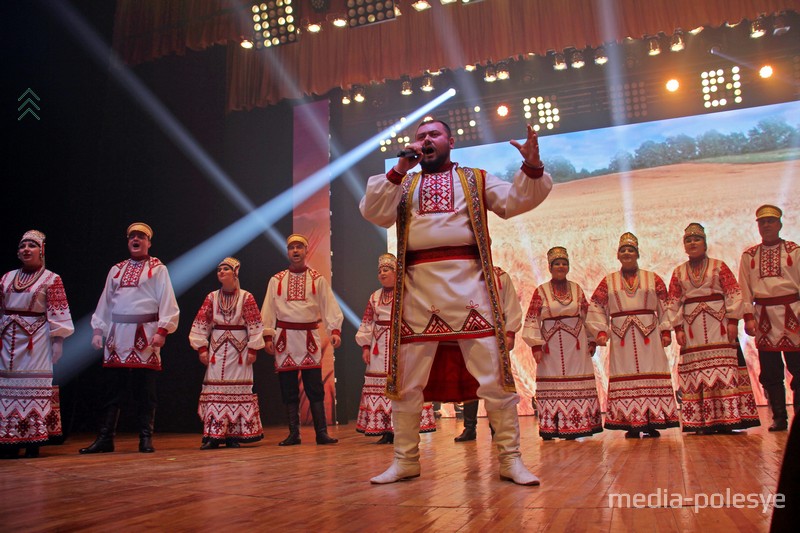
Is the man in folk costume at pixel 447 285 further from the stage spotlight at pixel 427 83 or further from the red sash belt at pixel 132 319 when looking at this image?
the stage spotlight at pixel 427 83

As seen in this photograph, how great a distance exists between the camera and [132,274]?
4879mm

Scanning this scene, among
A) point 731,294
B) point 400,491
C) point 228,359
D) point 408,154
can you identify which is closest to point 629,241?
point 731,294

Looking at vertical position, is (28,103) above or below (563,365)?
above

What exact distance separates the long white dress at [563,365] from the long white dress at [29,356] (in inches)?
135

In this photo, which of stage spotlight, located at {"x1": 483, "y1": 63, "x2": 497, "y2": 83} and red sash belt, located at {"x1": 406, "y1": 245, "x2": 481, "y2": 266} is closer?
red sash belt, located at {"x1": 406, "y1": 245, "x2": 481, "y2": 266}

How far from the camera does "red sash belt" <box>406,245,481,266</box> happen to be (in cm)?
287

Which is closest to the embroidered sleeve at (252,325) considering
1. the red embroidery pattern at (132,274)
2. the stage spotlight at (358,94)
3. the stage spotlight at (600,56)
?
the red embroidery pattern at (132,274)

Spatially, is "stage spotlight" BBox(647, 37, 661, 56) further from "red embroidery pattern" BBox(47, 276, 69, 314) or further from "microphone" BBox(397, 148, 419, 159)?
"red embroidery pattern" BBox(47, 276, 69, 314)

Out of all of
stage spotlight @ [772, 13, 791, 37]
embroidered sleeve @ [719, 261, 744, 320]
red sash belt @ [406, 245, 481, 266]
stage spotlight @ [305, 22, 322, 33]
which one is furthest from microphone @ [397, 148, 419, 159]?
stage spotlight @ [772, 13, 791, 37]

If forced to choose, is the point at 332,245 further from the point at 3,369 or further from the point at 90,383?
the point at 3,369

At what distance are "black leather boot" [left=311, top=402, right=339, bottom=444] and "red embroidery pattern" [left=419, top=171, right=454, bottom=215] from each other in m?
3.09

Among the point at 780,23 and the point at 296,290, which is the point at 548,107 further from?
the point at 296,290

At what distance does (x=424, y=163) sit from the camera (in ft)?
10.0

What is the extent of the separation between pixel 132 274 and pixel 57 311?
558 mm
